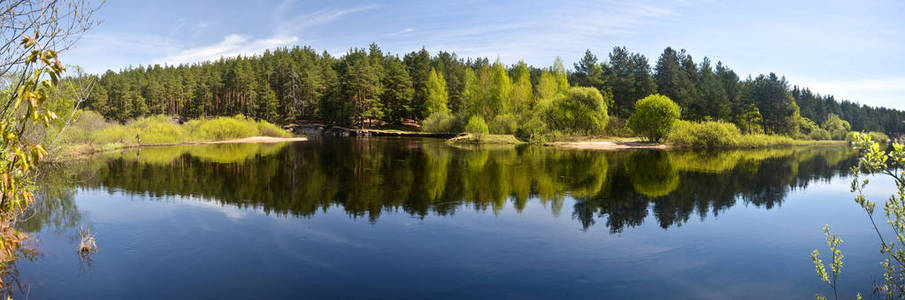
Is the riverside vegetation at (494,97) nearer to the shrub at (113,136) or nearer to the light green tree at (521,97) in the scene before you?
the light green tree at (521,97)

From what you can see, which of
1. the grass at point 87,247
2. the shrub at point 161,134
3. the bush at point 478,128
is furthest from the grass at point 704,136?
the grass at point 87,247

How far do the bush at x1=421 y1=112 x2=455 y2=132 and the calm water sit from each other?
48044 mm

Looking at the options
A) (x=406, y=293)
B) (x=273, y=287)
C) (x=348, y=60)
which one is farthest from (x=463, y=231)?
(x=348, y=60)

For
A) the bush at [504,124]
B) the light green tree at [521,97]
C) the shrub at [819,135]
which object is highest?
the light green tree at [521,97]

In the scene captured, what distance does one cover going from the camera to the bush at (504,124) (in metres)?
59.7

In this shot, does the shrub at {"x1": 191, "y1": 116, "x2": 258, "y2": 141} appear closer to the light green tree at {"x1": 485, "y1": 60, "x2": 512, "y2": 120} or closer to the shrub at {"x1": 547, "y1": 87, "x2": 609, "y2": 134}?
the light green tree at {"x1": 485, "y1": 60, "x2": 512, "y2": 120}

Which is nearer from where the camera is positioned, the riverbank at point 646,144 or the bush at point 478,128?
the riverbank at point 646,144

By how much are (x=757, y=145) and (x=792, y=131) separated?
775 inches

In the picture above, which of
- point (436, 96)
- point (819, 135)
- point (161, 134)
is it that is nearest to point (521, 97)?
point (436, 96)

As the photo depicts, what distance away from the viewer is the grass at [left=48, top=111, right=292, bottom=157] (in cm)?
3210

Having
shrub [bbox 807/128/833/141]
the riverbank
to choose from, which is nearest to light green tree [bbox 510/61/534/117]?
the riverbank

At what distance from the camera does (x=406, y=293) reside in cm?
738

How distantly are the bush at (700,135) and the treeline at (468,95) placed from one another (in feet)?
26.6

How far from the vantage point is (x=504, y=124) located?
200 ft
